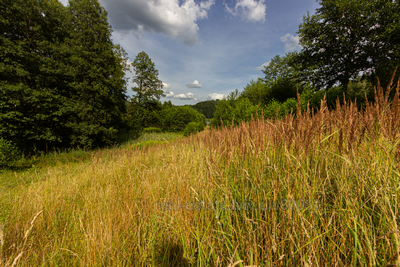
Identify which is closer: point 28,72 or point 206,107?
point 28,72

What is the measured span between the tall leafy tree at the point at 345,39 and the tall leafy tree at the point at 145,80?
21727 millimetres

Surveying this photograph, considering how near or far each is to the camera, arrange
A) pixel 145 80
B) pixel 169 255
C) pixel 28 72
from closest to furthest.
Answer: pixel 169 255, pixel 28 72, pixel 145 80

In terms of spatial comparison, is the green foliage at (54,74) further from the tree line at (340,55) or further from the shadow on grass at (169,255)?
the shadow on grass at (169,255)

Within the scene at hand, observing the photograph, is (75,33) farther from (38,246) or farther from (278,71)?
(278,71)

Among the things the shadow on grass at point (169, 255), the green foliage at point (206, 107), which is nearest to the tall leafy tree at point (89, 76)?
the shadow on grass at point (169, 255)

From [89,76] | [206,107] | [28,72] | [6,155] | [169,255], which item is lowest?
[169,255]

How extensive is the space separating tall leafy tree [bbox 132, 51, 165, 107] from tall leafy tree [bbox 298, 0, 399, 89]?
855 inches

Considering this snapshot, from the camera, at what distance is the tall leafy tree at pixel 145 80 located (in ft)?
83.2

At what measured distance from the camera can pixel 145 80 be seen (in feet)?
84.7

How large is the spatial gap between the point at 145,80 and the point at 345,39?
2619cm

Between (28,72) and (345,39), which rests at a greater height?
(345,39)

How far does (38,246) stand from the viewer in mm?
1893

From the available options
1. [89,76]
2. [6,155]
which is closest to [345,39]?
[89,76]

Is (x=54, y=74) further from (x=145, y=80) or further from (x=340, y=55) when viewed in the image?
(x=340, y=55)
